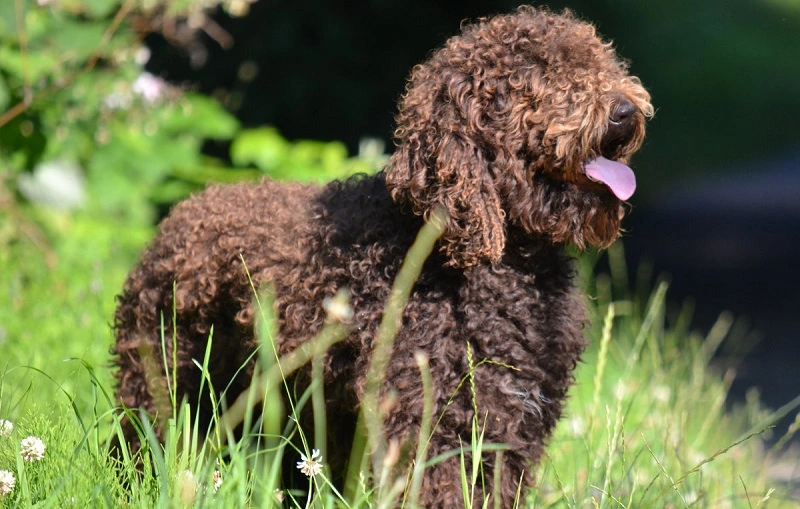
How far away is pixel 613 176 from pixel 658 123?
55.5 ft

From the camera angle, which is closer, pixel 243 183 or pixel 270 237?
pixel 270 237

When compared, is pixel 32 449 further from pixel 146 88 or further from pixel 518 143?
pixel 146 88

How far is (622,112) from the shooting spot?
127 inches

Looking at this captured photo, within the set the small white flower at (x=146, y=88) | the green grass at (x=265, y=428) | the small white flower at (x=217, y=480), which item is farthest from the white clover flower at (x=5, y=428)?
the small white flower at (x=146, y=88)

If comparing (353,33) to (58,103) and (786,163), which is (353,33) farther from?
(786,163)

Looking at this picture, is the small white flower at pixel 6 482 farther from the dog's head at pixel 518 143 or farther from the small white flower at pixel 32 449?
the dog's head at pixel 518 143

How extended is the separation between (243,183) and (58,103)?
260 cm

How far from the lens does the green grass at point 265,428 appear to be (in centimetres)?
286

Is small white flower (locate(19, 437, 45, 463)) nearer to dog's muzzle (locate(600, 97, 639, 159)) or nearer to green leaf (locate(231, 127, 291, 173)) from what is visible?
dog's muzzle (locate(600, 97, 639, 159))

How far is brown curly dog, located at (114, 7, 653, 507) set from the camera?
10.4 feet

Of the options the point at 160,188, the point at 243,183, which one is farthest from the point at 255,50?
the point at 243,183

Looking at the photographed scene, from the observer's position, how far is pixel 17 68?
20.0 feet

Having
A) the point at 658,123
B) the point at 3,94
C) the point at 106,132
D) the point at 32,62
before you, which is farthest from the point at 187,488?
the point at 658,123

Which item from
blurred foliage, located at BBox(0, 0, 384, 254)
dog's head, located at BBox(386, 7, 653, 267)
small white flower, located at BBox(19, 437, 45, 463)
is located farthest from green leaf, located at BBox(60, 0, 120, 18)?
small white flower, located at BBox(19, 437, 45, 463)
